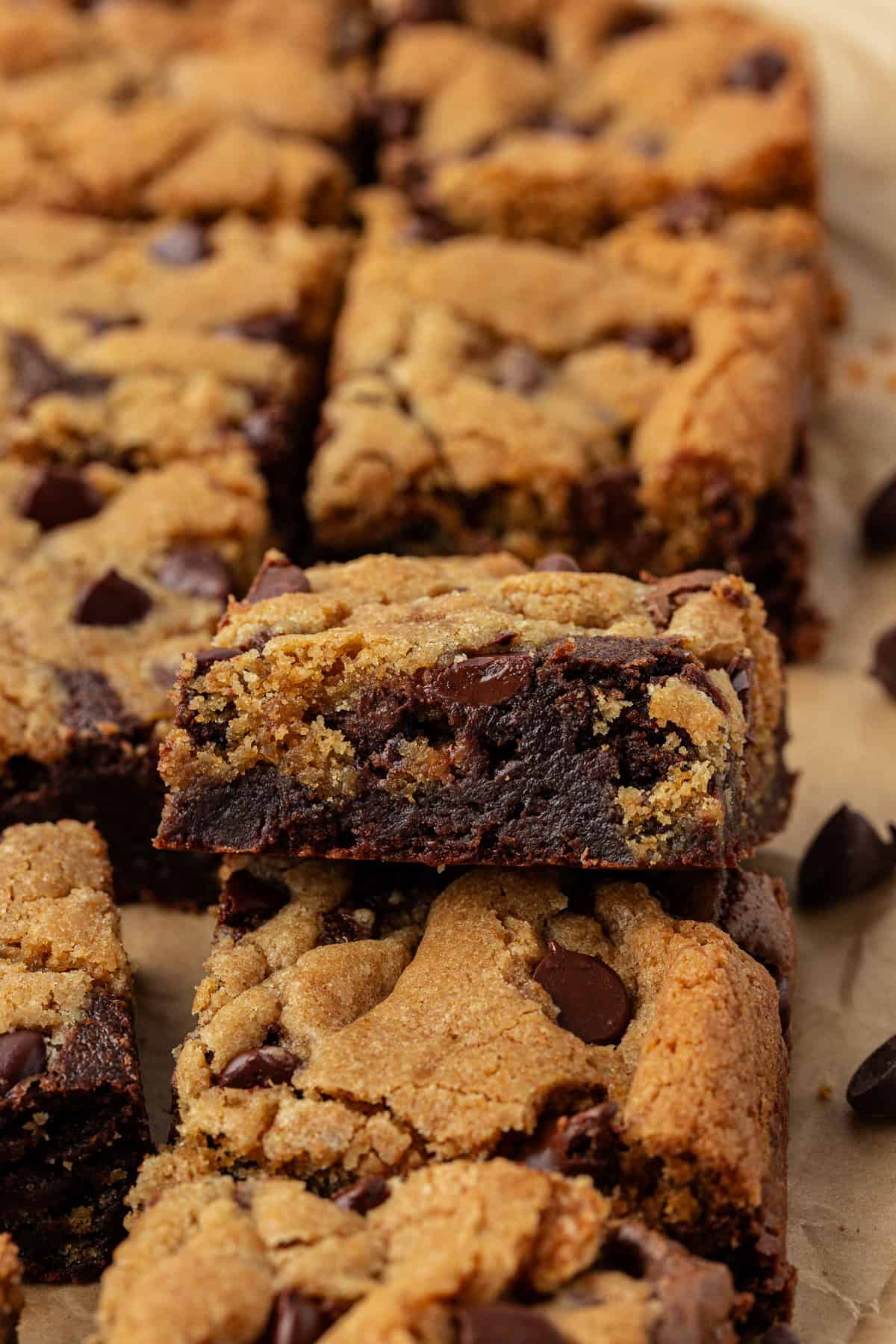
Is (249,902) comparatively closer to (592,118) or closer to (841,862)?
(841,862)

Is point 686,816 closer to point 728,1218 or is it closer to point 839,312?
point 728,1218

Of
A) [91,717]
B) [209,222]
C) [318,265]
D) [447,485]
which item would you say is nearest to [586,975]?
[91,717]

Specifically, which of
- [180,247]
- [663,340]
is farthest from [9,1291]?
[180,247]

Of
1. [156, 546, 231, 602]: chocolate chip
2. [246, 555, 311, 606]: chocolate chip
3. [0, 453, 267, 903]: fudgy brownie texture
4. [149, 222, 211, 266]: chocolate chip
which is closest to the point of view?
[246, 555, 311, 606]: chocolate chip

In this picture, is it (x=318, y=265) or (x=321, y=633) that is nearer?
(x=321, y=633)

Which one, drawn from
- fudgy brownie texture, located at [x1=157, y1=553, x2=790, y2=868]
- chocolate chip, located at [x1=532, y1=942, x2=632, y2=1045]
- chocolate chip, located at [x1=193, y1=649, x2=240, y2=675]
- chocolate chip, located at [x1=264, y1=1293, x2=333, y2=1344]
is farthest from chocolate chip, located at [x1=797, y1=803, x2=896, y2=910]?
chocolate chip, located at [x1=264, y1=1293, x2=333, y2=1344]

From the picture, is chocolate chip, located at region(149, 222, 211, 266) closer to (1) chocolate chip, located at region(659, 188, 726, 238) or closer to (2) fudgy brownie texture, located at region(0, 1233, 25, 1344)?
(1) chocolate chip, located at region(659, 188, 726, 238)
